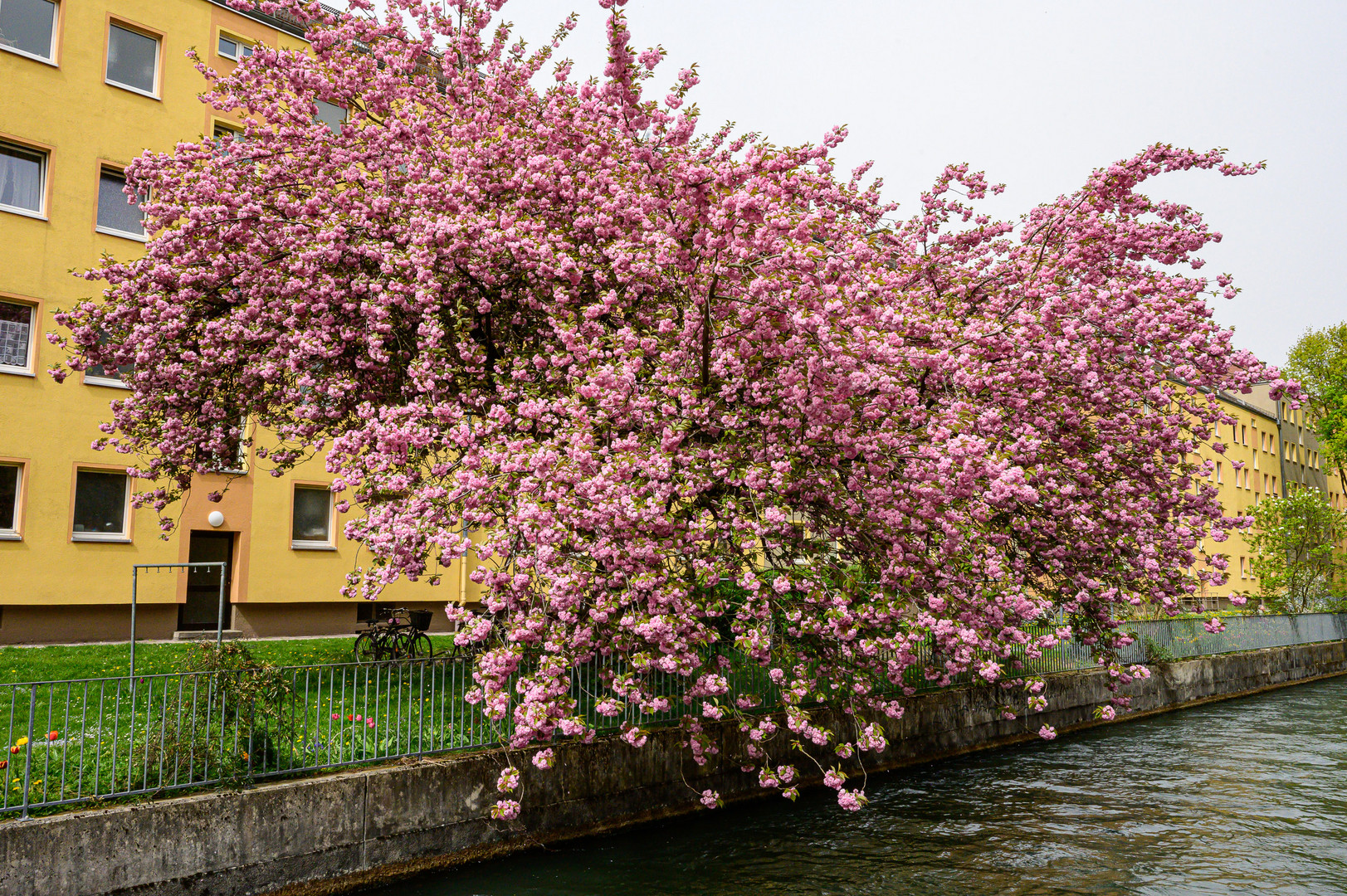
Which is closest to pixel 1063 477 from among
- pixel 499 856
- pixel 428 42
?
pixel 499 856

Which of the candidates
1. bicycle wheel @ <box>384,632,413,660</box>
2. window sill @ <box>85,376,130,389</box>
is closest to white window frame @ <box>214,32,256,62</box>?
Result: window sill @ <box>85,376,130,389</box>

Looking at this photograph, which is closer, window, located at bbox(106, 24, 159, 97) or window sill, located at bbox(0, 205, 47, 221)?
window sill, located at bbox(0, 205, 47, 221)

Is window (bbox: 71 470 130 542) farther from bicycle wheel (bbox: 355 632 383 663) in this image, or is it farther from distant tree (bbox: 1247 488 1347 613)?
distant tree (bbox: 1247 488 1347 613)

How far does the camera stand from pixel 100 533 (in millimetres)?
23844

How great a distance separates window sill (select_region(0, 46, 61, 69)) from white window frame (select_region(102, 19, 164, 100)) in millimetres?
1083

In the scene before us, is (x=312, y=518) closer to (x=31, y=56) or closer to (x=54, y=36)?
(x=31, y=56)

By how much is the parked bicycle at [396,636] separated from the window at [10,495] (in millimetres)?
10797

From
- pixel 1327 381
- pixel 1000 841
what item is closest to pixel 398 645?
pixel 1000 841

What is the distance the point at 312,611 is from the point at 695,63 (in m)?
20.6

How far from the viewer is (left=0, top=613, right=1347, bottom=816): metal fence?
922 centimetres

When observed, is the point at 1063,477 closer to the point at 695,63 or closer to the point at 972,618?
the point at 972,618

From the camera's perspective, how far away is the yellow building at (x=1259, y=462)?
222ft

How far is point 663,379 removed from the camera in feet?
34.3

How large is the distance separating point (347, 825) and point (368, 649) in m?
7.13
